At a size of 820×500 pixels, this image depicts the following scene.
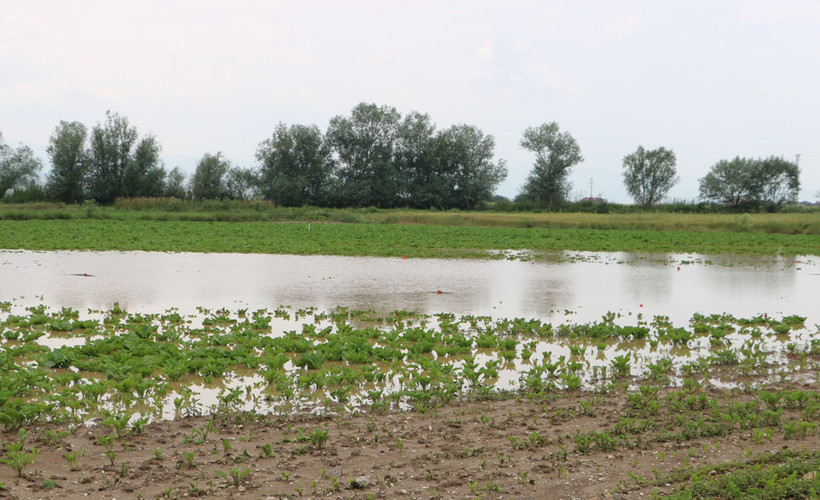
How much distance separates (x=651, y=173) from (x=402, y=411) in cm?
10140

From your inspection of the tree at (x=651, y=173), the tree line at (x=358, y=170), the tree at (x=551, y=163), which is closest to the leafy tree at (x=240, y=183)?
the tree line at (x=358, y=170)

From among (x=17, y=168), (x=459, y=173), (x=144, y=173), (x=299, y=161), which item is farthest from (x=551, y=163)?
(x=17, y=168)

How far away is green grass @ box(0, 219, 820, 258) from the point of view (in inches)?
1193

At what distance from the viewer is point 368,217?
199ft

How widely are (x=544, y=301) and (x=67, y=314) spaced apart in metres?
10.8

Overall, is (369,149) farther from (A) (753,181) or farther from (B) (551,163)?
(A) (753,181)

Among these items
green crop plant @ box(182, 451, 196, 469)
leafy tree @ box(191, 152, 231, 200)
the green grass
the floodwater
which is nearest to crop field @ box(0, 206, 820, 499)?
green crop plant @ box(182, 451, 196, 469)

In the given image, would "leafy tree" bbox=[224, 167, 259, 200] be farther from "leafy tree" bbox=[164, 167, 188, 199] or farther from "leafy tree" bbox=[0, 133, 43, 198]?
"leafy tree" bbox=[0, 133, 43, 198]

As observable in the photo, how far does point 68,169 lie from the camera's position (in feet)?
253

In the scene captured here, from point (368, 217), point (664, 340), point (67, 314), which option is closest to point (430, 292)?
point (664, 340)

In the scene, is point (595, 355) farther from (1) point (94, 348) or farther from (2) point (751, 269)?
(2) point (751, 269)

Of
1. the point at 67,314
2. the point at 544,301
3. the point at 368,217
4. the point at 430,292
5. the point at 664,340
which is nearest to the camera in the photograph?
the point at 664,340

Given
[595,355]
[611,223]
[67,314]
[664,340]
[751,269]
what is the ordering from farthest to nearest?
[611,223] < [751,269] < [67,314] < [664,340] < [595,355]

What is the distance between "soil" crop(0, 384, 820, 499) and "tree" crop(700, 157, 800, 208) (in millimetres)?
93817
